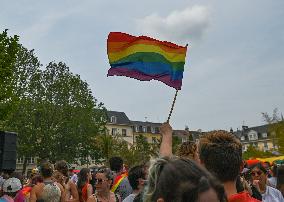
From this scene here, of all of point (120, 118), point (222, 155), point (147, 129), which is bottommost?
point (222, 155)

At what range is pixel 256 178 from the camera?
682 centimetres

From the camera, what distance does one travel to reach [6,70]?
700 inches

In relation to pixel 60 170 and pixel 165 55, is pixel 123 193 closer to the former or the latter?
pixel 60 170

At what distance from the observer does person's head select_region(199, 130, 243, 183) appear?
3.01 m

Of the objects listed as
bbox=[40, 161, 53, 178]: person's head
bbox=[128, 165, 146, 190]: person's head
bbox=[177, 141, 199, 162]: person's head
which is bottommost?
bbox=[128, 165, 146, 190]: person's head

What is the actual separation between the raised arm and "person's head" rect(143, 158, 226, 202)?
5.47ft

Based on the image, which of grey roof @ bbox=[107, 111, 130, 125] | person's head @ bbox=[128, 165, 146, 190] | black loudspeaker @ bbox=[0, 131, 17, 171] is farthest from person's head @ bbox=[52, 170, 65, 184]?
grey roof @ bbox=[107, 111, 130, 125]

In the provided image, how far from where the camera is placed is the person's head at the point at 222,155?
9.87 ft

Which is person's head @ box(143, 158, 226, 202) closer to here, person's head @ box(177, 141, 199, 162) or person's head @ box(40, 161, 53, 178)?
person's head @ box(177, 141, 199, 162)

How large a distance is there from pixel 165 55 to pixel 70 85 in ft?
127

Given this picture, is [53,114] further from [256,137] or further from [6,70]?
[256,137]

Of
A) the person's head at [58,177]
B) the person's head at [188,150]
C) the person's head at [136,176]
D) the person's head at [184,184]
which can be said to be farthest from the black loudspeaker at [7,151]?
the person's head at [184,184]

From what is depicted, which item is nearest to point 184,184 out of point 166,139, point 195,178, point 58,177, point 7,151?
point 195,178

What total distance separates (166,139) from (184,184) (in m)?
2.37
